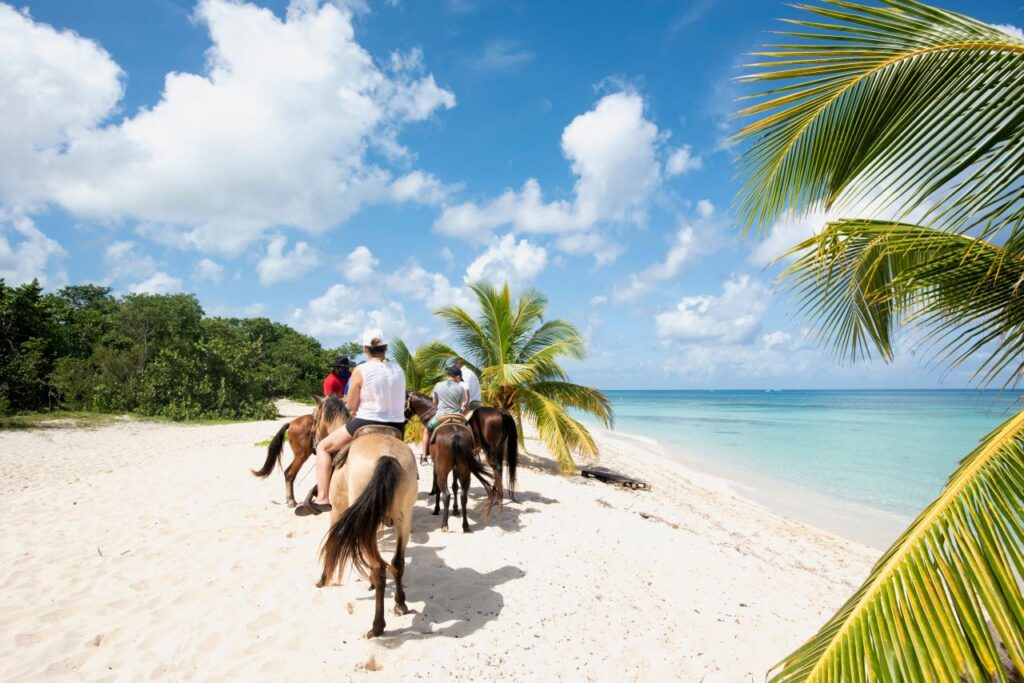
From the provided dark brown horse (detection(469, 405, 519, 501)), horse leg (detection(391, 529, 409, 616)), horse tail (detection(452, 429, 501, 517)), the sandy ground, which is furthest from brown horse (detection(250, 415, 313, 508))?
horse leg (detection(391, 529, 409, 616))

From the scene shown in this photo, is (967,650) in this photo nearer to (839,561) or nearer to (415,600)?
(415,600)

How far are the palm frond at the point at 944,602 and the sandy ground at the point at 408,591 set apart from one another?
8.49 feet

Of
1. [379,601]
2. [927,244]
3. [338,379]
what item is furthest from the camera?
[338,379]

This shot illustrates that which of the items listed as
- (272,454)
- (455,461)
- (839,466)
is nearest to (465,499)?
(455,461)

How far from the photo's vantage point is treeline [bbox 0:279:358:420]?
18.3 metres

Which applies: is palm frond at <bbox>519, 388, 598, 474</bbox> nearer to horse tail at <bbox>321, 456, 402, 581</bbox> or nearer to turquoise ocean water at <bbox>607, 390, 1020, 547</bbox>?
turquoise ocean water at <bbox>607, 390, 1020, 547</bbox>

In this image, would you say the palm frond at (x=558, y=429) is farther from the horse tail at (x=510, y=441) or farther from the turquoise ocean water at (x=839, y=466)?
the turquoise ocean water at (x=839, y=466)

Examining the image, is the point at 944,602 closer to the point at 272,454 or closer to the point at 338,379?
the point at 338,379

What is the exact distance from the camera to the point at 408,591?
446 centimetres

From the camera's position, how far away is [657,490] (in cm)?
1103

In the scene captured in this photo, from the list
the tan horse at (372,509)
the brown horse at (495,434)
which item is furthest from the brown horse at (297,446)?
the tan horse at (372,509)

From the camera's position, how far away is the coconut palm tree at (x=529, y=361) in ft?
34.9

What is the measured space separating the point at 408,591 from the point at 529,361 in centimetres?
752

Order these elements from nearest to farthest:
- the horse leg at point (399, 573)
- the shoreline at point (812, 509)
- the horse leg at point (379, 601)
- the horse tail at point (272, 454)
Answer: the horse leg at point (379, 601) → the horse leg at point (399, 573) → the horse tail at point (272, 454) → the shoreline at point (812, 509)
